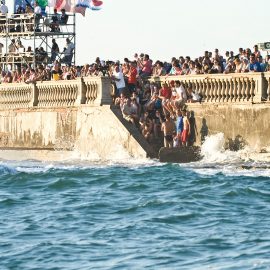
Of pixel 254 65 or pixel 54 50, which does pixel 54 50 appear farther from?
pixel 254 65

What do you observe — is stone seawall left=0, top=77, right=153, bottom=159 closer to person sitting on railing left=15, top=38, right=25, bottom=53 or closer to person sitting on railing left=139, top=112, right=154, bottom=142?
person sitting on railing left=139, top=112, right=154, bottom=142

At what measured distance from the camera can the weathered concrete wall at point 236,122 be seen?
38.5 meters

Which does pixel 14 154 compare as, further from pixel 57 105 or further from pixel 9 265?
pixel 9 265

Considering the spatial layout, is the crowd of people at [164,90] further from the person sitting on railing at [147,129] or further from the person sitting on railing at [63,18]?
the person sitting on railing at [63,18]

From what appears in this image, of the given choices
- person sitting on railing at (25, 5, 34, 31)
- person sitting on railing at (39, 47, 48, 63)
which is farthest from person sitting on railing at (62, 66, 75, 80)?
person sitting on railing at (25, 5, 34, 31)

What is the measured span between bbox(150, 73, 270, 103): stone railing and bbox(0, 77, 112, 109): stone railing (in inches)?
105

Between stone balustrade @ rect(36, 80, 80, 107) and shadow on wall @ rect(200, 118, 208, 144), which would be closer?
shadow on wall @ rect(200, 118, 208, 144)

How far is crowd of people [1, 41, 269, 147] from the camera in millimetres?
39516

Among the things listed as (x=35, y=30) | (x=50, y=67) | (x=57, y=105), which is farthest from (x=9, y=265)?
(x=35, y=30)

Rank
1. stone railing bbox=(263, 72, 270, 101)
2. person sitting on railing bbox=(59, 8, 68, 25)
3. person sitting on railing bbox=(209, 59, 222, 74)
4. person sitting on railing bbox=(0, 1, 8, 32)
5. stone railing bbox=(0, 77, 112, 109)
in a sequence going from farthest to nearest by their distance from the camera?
person sitting on railing bbox=(0, 1, 8, 32) → person sitting on railing bbox=(59, 8, 68, 25) → stone railing bbox=(0, 77, 112, 109) → person sitting on railing bbox=(209, 59, 222, 74) → stone railing bbox=(263, 72, 270, 101)

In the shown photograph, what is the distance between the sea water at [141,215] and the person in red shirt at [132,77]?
105 inches

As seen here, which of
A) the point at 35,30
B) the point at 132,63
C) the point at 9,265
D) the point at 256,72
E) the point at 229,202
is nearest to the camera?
the point at 9,265

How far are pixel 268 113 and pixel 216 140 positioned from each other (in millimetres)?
2226

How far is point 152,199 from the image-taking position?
30016mm
